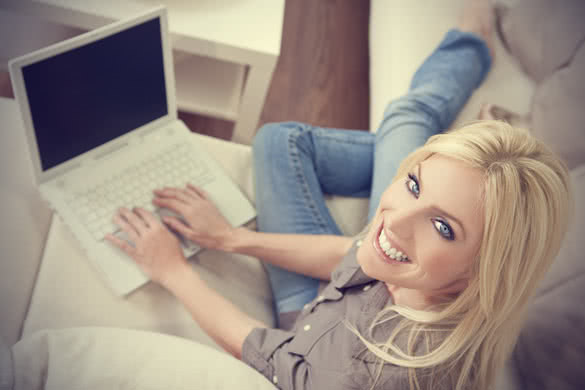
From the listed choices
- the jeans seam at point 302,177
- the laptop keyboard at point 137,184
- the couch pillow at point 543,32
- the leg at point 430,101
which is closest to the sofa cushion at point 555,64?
the couch pillow at point 543,32

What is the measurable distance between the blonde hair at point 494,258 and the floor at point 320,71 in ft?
3.58

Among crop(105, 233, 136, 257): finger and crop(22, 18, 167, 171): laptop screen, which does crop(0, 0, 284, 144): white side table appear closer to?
crop(22, 18, 167, 171): laptop screen

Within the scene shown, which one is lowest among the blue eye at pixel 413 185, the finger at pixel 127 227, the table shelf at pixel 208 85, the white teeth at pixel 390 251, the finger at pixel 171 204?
the finger at pixel 127 227

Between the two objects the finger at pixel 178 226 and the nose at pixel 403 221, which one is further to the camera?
the finger at pixel 178 226

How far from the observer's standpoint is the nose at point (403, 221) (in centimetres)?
64

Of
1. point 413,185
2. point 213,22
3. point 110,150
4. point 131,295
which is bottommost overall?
point 131,295

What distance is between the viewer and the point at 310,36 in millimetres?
1915

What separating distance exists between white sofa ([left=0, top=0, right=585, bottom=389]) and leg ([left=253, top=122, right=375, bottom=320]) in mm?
53

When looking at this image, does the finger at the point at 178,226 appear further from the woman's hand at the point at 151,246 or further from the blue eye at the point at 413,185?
the blue eye at the point at 413,185

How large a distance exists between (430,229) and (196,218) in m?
0.49

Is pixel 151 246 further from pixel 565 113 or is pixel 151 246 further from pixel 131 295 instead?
pixel 565 113

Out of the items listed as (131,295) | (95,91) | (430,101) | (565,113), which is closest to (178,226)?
(131,295)

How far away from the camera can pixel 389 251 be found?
0.69 metres

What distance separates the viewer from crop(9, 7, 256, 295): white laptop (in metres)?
0.78
